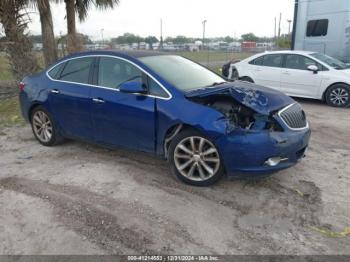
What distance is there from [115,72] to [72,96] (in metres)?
0.80

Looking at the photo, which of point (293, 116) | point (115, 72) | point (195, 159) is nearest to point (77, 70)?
point (115, 72)

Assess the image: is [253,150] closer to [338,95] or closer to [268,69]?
[338,95]

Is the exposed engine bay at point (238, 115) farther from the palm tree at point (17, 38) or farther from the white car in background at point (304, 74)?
the palm tree at point (17, 38)

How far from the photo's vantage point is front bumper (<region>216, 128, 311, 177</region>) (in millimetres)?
3957

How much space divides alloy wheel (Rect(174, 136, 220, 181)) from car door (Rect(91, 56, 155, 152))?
0.45 m

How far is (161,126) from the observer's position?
445cm

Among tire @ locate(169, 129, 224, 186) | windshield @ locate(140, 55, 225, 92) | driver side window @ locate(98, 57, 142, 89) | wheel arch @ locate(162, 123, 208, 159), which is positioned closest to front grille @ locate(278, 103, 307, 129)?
tire @ locate(169, 129, 224, 186)

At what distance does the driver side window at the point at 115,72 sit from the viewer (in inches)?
189

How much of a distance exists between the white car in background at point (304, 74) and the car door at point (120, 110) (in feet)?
20.2

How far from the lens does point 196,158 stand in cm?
427

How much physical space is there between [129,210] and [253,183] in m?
1.59

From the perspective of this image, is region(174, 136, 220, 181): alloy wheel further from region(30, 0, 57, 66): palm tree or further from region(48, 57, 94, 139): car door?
region(30, 0, 57, 66): palm tree

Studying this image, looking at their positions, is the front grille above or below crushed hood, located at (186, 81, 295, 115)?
below

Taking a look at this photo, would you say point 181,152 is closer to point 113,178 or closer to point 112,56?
point 113,178
